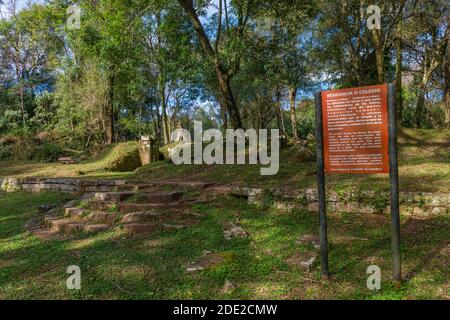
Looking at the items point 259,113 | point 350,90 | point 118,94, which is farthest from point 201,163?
point 259,113

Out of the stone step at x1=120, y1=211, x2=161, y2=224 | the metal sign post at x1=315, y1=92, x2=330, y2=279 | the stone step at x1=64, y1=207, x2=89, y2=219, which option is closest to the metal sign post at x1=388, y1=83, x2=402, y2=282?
the metal sign post at x1=315, y1=92, x2=330, y2=279

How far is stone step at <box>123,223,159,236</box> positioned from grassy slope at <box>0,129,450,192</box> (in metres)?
2.32

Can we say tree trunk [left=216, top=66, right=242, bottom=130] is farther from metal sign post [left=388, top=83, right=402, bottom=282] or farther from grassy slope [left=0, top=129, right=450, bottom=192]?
metal sign post [left=388, top=83, right=402, bottom=282]

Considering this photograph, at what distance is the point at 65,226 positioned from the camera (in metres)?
5.71

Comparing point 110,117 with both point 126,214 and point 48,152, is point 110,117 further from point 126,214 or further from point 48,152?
point 126,214

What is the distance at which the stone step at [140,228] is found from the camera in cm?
513

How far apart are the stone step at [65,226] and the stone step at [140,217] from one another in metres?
0.74

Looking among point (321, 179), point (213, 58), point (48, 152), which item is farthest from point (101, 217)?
point (48, 152)

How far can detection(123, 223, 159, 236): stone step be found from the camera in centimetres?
513

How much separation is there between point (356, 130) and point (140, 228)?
3369mm

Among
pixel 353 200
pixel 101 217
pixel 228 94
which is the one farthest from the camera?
pixel 228 94

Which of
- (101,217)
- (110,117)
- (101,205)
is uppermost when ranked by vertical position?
(110,117)

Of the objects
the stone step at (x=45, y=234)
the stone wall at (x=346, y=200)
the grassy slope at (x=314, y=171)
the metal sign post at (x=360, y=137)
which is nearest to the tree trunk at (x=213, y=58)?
the grassy slope at (x=314, y=171)
